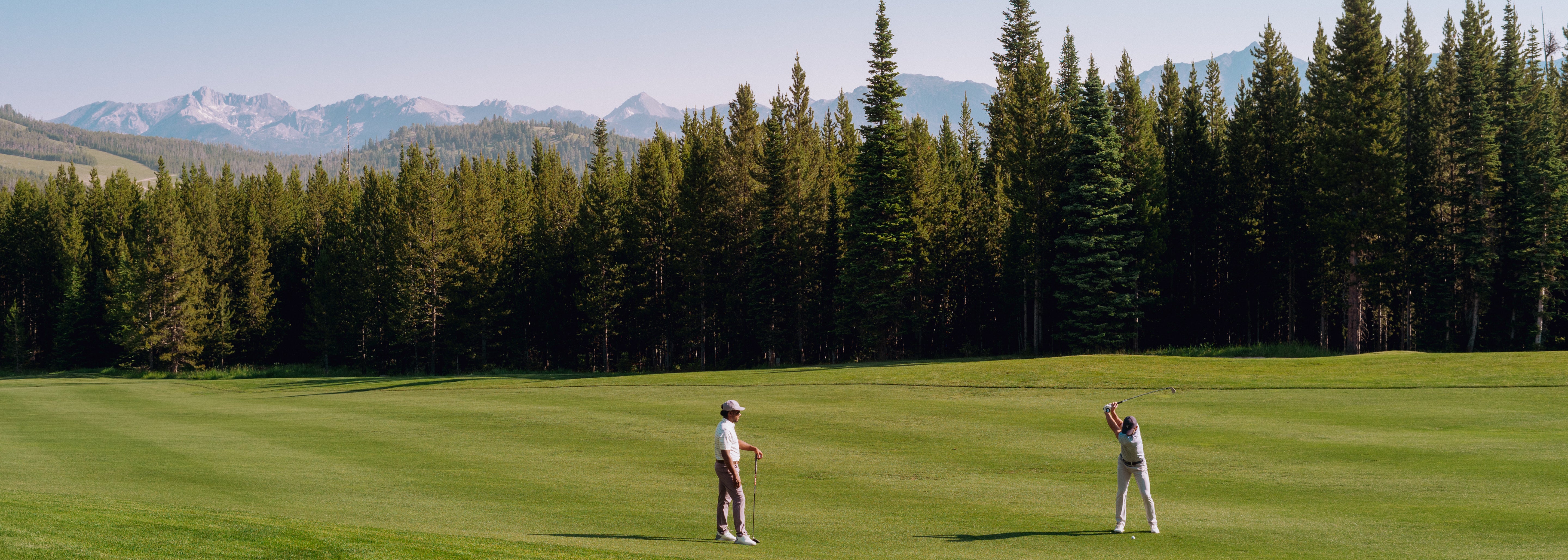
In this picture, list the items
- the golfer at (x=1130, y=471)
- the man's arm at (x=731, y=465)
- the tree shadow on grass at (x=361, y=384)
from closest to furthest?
the man's arm at (x=731, y=465)
the golfer at (x=1130, y=471)
the tree shadow on grass at (x=361, y=384)

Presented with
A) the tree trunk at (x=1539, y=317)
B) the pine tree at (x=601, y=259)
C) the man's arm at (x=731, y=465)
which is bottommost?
the man's arm at (x=731, y=465)

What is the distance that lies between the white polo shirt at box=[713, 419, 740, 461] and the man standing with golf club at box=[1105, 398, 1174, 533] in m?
5.69

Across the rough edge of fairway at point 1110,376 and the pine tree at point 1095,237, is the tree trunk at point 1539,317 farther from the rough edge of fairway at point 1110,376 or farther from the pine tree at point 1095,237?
the pine tree at point 1095,237

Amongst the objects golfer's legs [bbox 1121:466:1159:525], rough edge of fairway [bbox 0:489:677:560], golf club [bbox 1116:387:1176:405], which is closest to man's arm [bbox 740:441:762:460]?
rough edge of fairway [bbox 0:489:677:560]

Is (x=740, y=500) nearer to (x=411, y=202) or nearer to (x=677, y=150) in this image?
(x=411, y=202)

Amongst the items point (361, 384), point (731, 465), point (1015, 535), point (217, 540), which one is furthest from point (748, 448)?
point (361, 384)

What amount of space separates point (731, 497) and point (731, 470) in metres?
0.68

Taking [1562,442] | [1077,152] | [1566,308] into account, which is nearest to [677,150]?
[1077,152]

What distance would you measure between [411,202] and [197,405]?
29.5m

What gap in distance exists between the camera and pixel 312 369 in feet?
227

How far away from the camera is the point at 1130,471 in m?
14.4

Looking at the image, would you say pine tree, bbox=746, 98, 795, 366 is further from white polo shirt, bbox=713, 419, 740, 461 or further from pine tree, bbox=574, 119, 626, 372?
white polo shirt, bbox=713, 419, 740, 461

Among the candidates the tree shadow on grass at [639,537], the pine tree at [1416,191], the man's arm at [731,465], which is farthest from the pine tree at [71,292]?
the pine tree at [1416,191]

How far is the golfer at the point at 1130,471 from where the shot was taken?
46.4 feet
